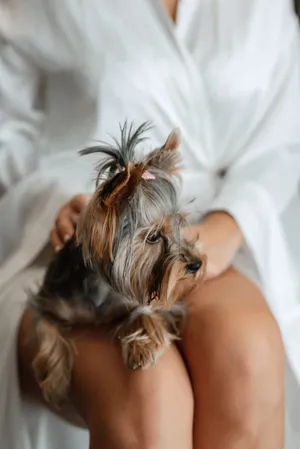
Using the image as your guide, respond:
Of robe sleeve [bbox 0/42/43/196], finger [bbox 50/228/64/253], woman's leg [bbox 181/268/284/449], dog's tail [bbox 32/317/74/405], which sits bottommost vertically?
woman's leg [bbox 181/268/284/449]

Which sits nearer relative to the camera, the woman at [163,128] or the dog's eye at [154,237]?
the dog's eye at [154,237]

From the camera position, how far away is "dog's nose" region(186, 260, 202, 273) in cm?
96

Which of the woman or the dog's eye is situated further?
the woman

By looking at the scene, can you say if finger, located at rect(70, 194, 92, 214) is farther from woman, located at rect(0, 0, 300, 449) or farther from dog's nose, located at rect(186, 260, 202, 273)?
dog's nose, located at rect(186, 260, 202, 273)

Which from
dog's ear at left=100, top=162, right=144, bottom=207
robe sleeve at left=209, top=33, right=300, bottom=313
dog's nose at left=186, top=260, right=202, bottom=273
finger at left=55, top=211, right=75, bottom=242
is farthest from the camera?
robe sleeve at left=209, top=33, right=300, bottom=313

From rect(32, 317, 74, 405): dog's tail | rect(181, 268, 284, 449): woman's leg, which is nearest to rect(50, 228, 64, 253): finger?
rect(32, 317, 74, 405): dog's tail

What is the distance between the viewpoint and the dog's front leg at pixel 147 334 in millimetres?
966

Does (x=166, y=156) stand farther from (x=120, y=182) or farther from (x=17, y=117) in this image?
(x=17, y=117)

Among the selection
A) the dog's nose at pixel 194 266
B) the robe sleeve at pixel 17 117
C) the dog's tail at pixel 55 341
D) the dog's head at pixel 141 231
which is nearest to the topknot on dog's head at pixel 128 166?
the dog's head at pixel 141 231

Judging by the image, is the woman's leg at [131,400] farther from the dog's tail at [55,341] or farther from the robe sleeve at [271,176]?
the robe sleeve at [271,176]

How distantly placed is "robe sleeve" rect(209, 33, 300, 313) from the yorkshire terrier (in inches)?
7.9

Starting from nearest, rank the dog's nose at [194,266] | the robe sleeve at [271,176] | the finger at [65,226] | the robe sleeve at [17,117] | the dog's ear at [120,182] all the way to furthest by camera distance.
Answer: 1. the dog's ear at [120,182]
2. the dog's nose at [194,266]
3. the finger at [65,226]
4. the robe sleeve at [271,176]
5. the robe sleeve at [17,117]

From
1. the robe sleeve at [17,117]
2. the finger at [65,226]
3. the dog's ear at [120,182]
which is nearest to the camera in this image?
the dog's ear at [120,182]

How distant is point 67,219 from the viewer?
113 centimetres
